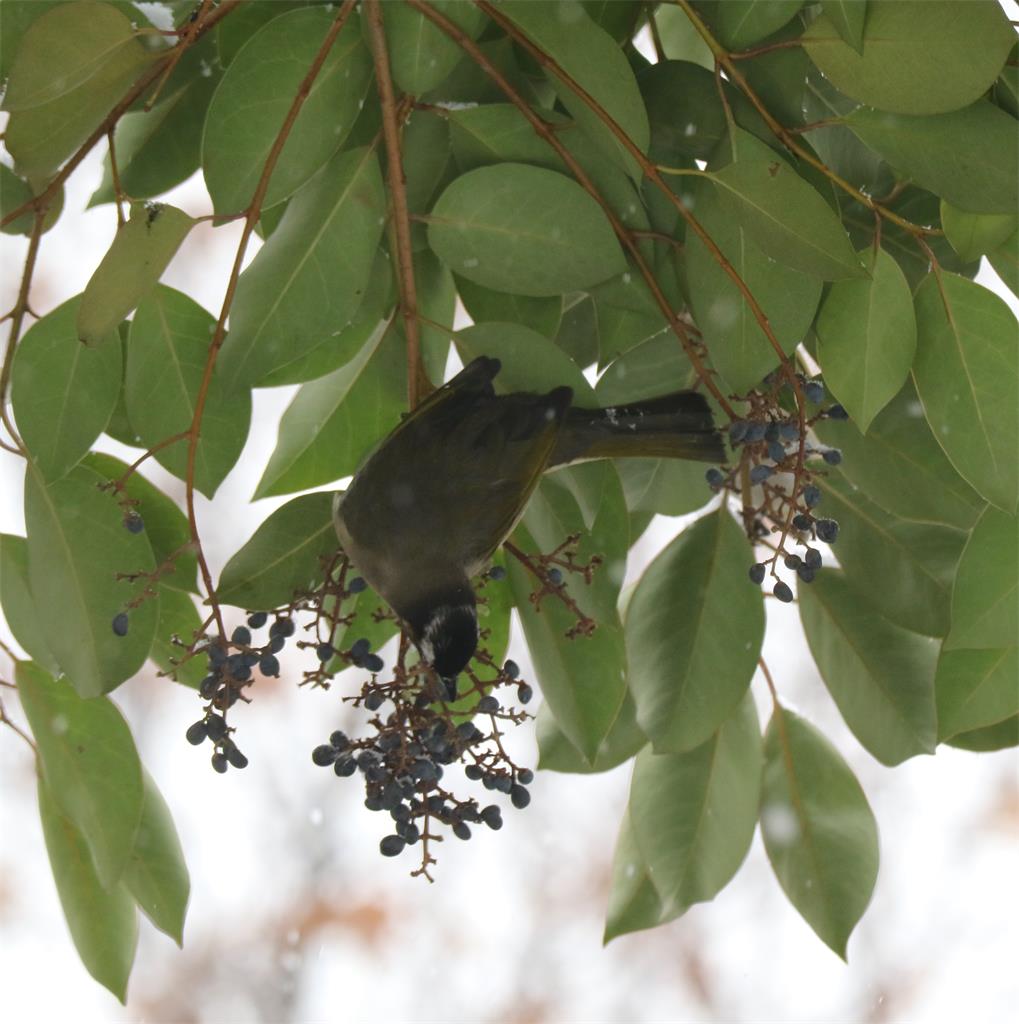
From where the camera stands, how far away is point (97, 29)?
0.62 m

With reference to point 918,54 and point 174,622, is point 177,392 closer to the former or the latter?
point 174,622

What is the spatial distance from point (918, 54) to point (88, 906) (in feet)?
2.30

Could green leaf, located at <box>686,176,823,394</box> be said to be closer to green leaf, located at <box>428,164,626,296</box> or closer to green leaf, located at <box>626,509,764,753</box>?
green leaf, located at <box>428,164,626,296</box>

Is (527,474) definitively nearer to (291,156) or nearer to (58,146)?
(291,156)

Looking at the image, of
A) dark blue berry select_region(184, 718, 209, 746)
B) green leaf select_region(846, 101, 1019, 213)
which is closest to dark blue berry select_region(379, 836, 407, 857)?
dark blue berry select_region(184, 718, 209, 746)

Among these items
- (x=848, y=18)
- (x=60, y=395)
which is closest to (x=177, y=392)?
(x=60, y=395)

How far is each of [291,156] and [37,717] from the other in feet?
1.24

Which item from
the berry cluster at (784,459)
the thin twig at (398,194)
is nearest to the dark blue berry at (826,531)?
the berry cluster at (784,459)

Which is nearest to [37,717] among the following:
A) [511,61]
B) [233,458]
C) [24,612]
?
[24,612]

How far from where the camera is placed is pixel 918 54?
1.88 feet

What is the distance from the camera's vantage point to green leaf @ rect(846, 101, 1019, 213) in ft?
1.91

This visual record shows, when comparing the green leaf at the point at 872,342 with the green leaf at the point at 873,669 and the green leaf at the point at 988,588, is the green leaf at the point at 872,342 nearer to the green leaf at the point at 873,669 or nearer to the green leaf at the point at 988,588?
the green leaf at the point at 988,588

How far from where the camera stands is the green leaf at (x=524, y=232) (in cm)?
64

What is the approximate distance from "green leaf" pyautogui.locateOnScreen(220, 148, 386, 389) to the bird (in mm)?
72
